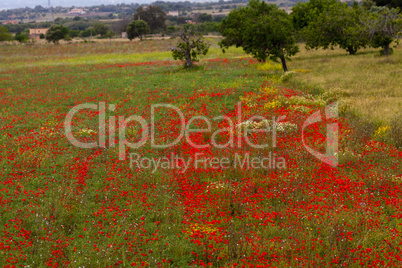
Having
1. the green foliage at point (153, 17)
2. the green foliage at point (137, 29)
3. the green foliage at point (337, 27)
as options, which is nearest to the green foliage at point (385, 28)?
the green foliage at point (337, 27)

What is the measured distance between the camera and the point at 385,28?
29.1m

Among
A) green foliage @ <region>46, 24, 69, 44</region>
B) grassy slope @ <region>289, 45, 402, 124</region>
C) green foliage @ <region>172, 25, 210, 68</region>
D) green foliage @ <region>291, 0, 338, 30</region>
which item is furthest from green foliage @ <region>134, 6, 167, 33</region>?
grassy slope @ <region>289, 45, 402, 124</region>

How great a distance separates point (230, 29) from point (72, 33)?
3908 inches

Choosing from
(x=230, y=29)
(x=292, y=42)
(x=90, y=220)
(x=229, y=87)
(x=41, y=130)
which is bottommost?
(x=90, y=220)

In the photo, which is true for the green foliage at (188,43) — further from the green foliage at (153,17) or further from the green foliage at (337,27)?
the green foliage at (153,17)

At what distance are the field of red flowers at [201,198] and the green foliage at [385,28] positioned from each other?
1782 cm

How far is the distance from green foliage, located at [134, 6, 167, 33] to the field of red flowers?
111172 mm

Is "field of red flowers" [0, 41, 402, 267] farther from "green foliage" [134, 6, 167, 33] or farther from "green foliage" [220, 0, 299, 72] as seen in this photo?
"green foliage" [134, 6, 167, 33]

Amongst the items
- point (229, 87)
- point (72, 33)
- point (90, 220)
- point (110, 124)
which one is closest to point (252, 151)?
point (90, 220)

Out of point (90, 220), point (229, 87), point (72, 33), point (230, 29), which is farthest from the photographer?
point (72, 33)

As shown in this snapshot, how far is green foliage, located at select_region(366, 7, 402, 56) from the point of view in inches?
1134

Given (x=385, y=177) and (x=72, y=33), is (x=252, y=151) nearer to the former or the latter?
(x=385, y=177)

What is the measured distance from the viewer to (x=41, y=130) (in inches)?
591

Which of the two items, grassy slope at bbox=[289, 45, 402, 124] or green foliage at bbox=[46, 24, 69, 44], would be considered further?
green foliage at bbox=[46, 24, 69, 44]
